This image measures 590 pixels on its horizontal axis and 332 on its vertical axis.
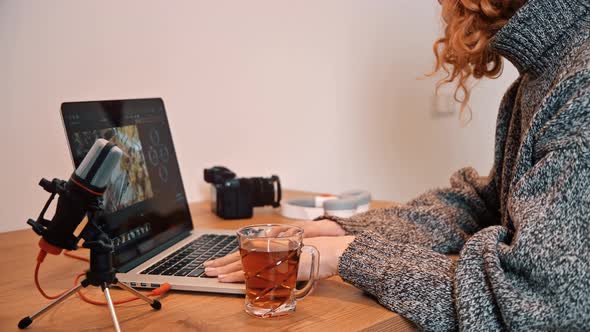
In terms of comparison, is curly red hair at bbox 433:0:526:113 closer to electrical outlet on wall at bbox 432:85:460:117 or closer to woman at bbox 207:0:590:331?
woman at bbox 207:0:590:331

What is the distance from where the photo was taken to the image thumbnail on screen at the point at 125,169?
0.85 metres

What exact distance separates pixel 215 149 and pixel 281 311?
0.83 m

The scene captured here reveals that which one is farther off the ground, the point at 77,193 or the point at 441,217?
the point at 77,193

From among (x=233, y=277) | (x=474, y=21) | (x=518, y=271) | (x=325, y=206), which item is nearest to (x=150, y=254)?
(x=233, y=277)

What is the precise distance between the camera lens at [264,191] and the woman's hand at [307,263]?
484 mm

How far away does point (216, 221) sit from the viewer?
1271mm

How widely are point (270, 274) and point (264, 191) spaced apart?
64 cm

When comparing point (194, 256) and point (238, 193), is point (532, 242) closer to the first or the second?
point (194, 256)

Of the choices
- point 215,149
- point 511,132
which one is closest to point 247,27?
point 215,149

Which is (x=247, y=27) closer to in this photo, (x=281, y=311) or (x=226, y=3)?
(x=226, y=3)

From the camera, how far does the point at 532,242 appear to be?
69 cm

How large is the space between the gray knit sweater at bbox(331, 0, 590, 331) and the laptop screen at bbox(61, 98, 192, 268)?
0.32 m

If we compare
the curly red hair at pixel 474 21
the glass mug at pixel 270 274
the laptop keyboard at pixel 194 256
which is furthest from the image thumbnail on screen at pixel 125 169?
the curly red hair at pixel 474 21

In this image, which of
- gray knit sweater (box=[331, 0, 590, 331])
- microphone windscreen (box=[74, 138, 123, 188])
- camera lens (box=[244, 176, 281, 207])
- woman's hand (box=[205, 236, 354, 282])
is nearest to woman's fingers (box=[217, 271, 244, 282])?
woman's hand (box=[205, 236, 354, 282])
